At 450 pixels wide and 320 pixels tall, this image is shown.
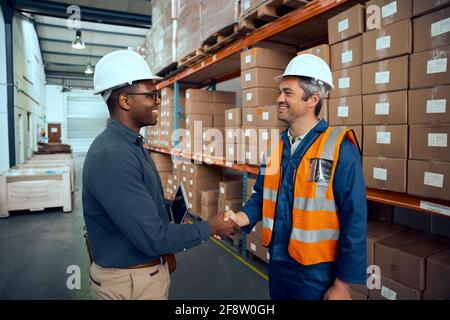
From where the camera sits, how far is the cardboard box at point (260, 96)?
3.78m

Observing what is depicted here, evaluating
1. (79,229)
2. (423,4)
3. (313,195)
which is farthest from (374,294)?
(79,229)

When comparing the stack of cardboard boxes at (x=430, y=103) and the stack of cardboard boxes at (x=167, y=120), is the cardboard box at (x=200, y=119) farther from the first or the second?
the stack of cardboard boxes at (x=430, y=103)

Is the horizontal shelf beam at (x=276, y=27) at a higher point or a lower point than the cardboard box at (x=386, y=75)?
higher

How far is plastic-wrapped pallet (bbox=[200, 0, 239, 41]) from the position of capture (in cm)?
378

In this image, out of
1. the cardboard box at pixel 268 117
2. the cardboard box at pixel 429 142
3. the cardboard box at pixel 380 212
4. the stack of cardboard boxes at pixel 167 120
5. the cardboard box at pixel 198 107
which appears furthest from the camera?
the stack of cardboard boxes at pixel 167 120

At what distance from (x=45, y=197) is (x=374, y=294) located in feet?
21.6

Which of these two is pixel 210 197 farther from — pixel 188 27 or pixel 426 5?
pixel 426 5

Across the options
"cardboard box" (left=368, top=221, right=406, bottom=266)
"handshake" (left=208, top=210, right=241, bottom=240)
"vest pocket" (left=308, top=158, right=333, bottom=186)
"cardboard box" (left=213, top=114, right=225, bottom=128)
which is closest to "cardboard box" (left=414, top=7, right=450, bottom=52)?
"vest pocket" (left=308, top=158, right=333, bottom=186)

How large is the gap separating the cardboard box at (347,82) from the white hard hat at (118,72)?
5.44ft

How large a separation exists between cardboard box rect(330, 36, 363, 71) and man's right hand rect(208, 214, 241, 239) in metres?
1.62

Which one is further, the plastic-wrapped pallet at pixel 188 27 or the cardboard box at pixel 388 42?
the plastic-wrapped pallet at pixel 188 27

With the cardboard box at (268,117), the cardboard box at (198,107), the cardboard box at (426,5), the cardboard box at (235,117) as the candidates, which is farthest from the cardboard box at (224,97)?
the cardboard box at (426,5)

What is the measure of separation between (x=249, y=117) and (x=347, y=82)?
5.30 feet

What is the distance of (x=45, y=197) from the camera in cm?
663
